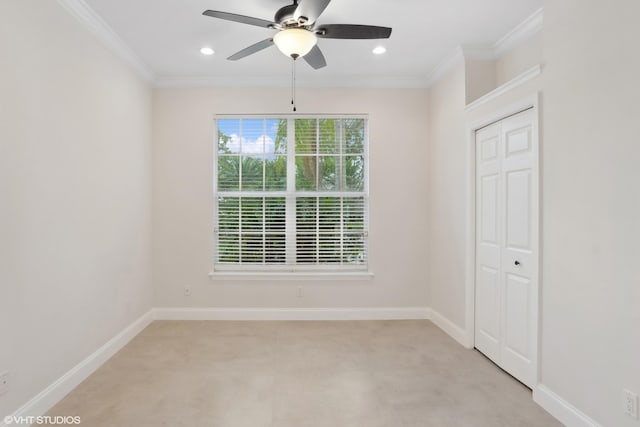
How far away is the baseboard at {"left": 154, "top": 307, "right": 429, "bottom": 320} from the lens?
422 cm

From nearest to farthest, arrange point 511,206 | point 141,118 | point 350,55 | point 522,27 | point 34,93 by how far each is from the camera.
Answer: point 34,93 < point 511,206 < point 522,27 < point 350,55 < point 141,118

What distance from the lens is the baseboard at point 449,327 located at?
3.49 meters

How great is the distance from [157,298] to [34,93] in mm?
2683

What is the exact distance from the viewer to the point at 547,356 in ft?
7.59

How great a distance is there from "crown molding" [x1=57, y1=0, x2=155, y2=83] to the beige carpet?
2.79m

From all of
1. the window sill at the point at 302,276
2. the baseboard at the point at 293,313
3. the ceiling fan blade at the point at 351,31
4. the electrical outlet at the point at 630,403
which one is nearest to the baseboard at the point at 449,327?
the baseboard at the point at 293,313

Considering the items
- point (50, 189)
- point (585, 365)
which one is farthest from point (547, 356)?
point (50, 189)

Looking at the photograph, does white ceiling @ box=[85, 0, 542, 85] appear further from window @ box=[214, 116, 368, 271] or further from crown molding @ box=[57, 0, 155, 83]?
window @ box=[214, 116, 368, 271]

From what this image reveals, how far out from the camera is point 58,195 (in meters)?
2.47

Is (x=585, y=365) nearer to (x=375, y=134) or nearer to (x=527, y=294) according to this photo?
(x=527, y=294)

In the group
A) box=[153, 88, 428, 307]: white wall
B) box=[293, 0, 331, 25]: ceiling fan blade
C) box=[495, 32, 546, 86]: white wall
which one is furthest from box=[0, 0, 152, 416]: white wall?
box=[495, 32, 546, 86]: white wall

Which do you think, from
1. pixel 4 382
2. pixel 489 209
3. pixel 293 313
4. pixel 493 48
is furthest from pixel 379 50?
pixel 4 382

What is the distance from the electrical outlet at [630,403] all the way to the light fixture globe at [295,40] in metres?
2.75

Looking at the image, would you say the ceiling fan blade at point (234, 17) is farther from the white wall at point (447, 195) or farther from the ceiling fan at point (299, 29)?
the white wall at point (447, 195)
